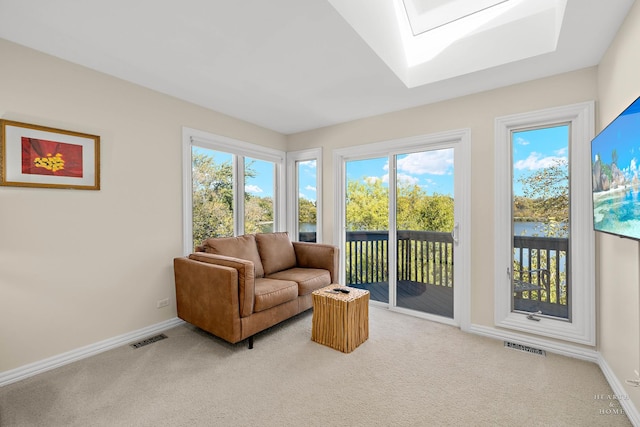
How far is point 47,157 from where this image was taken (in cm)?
213

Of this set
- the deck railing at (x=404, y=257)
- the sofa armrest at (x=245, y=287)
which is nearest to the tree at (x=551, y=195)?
the deck railing at (x=404, y=257)

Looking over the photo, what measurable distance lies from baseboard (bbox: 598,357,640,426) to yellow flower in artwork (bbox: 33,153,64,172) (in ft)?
13.5

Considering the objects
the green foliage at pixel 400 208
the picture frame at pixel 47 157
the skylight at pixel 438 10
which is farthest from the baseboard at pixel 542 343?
the picture frame at pixel 47 157

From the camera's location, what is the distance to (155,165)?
9.14 feet

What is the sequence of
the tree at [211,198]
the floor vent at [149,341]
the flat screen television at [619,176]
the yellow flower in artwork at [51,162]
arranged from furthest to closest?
the tree at [211,198]
the floor vent at [149,341]
the yellow flower in artwork at [51,162]
the flat screen television at [619,176]

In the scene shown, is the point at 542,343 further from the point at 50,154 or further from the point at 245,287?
the point at 50,154

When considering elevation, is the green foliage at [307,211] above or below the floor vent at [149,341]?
above

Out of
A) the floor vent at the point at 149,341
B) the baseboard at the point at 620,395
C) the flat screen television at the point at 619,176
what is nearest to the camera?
the flat screen television at the point at 619,176

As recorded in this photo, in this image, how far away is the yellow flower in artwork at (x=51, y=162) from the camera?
2.09m

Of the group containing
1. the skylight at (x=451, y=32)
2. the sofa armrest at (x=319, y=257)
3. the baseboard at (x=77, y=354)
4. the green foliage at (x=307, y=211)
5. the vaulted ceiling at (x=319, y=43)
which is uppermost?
the skylight at (x=451, y=32)

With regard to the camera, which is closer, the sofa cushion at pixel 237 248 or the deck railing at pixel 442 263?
the deck railing at pixel 442 263

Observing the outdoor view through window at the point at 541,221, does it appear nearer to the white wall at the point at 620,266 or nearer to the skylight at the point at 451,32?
the white wall at the point at 620,266

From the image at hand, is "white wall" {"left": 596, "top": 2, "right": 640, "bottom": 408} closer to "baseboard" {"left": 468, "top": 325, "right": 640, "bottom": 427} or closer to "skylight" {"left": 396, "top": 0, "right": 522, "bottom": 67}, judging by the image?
"baseboard" {"left": 468, "top": 325, "right": 640, "bottom": 427}

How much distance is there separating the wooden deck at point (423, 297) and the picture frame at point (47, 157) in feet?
10.7
